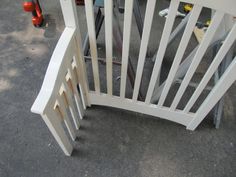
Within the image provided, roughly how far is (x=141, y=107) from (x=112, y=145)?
29 centimetres

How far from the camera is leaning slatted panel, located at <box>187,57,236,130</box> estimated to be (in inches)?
32.7

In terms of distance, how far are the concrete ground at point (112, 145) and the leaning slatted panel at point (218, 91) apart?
0.16 metres

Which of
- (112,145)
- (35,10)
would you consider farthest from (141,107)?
(35,10)

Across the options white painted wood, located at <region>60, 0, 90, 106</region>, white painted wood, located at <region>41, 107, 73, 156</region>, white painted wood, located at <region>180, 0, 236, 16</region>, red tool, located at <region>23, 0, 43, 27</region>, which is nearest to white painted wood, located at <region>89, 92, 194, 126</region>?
white painted wood, located at <region>60, 0, 90, 106</region>

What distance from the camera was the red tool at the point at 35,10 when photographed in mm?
1628

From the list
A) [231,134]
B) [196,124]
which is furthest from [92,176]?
[231,134]

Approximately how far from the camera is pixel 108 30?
2.72 ft

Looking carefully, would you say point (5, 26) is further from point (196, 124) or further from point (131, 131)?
point (196, 124)

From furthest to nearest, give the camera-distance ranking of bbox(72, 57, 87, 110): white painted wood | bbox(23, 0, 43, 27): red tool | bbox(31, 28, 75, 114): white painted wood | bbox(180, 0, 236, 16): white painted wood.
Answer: bbox(23, 0, 43, 27): red tool, bbox(72, 57, 87, 110): white painted wood, bbox(31, 28, 75, 114): white painted wood, bbox(180, 0, 236, 16): white painted wood

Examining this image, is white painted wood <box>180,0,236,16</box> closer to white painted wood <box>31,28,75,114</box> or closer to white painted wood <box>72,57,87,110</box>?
white painted wood <box>31,28,75,114</box>

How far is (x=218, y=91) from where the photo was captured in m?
0.95

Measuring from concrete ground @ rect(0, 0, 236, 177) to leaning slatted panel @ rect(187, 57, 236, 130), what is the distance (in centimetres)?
16

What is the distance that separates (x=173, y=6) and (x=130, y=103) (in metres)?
0.69

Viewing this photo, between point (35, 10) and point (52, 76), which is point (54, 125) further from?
point (35, 10)
